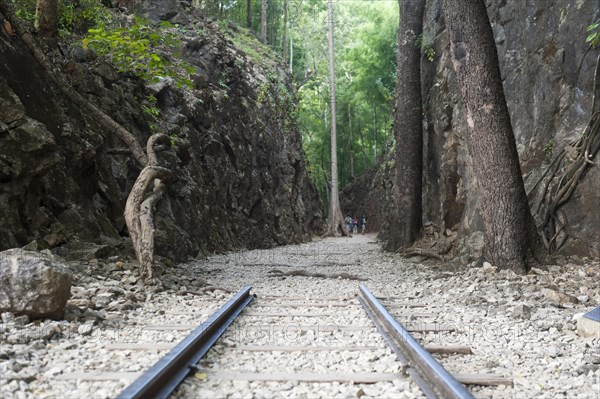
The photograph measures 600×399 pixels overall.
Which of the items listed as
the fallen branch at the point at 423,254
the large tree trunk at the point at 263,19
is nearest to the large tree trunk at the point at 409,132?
the fallen branch at the point at 423,254

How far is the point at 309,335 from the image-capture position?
402 cm

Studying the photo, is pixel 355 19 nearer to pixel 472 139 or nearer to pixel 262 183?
pixel 262 183

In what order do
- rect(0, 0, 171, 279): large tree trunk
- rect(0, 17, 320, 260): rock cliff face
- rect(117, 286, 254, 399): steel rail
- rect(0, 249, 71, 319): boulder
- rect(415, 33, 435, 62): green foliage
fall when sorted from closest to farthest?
1. rect(117, 286, 254, 399): steel rail
2. rect(0, 249, 71, 319): boulder
3. rect(0, 17, 320, 260): rock cliff face
4. rect(0, 0, 171, 279): large tree trunk
5. rect(415, 33, 435, 62): green foliage

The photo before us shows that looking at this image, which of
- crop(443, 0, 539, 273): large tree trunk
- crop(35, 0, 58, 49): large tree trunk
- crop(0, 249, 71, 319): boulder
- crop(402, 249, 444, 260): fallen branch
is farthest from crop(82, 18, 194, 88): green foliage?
crop(402, 249, 444, 260): fallen branch

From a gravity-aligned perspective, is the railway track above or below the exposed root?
below

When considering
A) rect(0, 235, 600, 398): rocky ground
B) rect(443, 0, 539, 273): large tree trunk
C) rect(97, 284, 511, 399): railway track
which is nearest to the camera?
rect(97, 284, 511, 399): railway track

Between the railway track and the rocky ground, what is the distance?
0.02 m

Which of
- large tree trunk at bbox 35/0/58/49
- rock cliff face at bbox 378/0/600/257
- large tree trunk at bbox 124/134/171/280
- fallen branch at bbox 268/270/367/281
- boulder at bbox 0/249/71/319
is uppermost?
large tree trunk at bbox 35/0/58/49

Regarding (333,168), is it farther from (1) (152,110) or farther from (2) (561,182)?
(2) (561,182)

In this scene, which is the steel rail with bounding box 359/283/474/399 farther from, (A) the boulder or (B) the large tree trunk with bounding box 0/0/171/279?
(B) the large tree trunk with bounding box 0/0/171/279

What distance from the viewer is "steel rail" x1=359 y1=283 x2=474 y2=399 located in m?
2.39

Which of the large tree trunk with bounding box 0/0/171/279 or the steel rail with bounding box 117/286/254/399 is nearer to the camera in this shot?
the steel rail with bounding box 117/286/254/399

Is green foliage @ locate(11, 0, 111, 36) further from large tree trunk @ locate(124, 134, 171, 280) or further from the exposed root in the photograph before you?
the exposed root

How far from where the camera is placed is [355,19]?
125 feet
